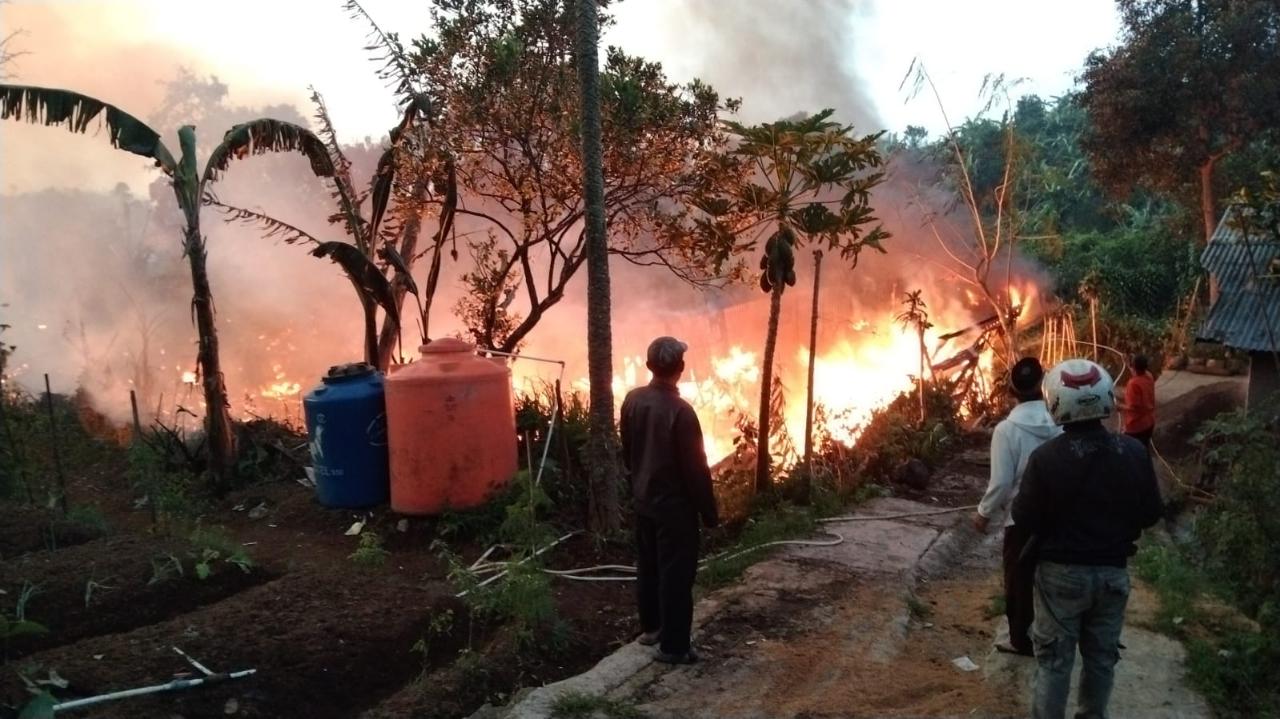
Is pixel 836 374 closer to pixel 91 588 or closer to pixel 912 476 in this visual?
pixel 912 476

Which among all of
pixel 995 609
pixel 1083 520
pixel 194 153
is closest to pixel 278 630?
pixel 1083 520

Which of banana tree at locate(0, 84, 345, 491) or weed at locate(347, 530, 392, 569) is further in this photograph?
banana tree at locate(0, 84, 345, 491)

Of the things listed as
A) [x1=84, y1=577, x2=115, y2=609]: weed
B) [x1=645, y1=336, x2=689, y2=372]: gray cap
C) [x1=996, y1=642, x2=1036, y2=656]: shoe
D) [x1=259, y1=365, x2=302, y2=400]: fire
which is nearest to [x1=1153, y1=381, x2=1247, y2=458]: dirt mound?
[x1=996, y1=642, x2=1036, y2=656]: shoe

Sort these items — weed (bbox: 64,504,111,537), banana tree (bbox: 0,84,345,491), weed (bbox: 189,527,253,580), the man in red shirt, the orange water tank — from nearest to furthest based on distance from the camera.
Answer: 1. weed (bbox: 189,527,253,580)
2. the orange water tank
3. weed (bbox: 64,504,111,537)
4. banana tree (bbox: 0,84,345,491)
5. the man in red shirt

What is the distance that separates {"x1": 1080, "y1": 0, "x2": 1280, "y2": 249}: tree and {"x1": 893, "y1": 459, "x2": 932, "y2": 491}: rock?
31.2ft

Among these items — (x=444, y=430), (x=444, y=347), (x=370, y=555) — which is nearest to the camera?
(x=370, y=555)

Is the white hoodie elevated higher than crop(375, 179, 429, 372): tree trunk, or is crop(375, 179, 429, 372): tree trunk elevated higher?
crop(375, 179, 429, 372): tree trunk

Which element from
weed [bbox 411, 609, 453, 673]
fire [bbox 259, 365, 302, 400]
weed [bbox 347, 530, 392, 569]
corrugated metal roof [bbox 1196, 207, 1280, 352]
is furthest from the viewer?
fire [bbox 259, 365, 302, 400]

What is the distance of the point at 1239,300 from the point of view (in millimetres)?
11492

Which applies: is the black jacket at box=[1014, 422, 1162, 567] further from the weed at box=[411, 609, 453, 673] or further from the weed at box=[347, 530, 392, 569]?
the weed at box=[347, 530, 392, 569]

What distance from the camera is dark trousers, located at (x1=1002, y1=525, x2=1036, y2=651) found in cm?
538

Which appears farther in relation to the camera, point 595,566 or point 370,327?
point 370,327

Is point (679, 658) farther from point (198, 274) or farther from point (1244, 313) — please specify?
point (1244, 313)

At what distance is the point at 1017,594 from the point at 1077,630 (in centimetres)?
137
